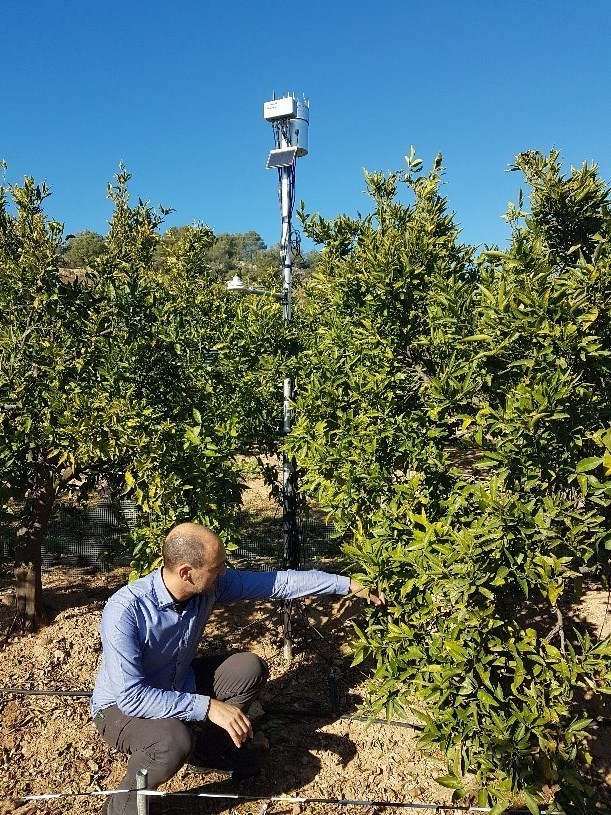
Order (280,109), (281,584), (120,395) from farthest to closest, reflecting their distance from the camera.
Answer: (280,109), (120,395), (281,584)

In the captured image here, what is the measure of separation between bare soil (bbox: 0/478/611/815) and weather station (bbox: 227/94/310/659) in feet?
1.35

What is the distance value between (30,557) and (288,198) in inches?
129

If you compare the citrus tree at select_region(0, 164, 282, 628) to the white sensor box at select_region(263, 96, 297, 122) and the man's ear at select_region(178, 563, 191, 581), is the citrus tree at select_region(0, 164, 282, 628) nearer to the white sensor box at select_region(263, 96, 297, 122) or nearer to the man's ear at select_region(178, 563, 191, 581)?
the man's ear at select_region(178, 563, 191, 581)

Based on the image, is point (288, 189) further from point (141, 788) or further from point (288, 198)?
point (141, 788)

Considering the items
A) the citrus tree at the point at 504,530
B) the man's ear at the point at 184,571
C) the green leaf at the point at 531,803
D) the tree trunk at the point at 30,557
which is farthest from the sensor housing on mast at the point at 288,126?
the green leaf at the point at 531,803

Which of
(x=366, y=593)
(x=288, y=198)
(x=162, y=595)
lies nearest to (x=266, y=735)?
(x=366, y=593)

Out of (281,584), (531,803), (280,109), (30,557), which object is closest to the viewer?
(531,803)

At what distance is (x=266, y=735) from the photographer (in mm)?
3598

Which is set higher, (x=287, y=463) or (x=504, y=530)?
(x=287, y=463)

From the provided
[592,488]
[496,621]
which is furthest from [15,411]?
[592,488]

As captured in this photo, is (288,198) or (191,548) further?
(288,198)

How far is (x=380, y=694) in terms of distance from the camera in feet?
9.28

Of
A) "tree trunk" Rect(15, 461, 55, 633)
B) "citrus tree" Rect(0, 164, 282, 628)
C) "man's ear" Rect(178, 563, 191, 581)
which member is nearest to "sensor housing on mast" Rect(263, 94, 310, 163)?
"citrus tree" Rect(0, 164, 282, 628)

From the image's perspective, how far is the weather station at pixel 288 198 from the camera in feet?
15.0
